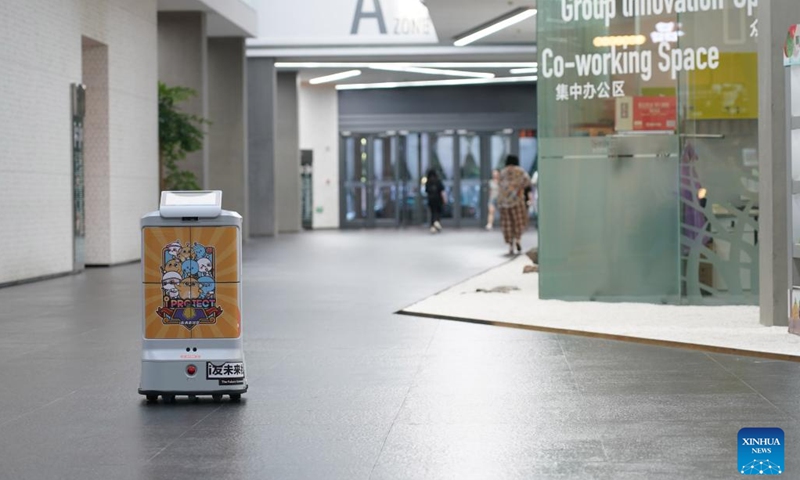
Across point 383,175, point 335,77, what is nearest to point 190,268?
point 335,77

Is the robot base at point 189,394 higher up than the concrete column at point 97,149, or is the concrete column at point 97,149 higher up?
the concrete column at point 97,149

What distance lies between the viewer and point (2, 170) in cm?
1611

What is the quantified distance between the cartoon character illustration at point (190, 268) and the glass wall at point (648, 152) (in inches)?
262

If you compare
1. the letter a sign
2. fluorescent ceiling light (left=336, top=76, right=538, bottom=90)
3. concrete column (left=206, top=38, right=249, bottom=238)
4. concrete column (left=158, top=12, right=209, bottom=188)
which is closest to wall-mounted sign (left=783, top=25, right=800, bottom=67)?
concrete column (left=158, top=12, right=209, bottom=188)

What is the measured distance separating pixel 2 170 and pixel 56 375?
8541 mm

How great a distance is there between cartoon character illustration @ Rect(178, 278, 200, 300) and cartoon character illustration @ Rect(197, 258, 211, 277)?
0.23 ft

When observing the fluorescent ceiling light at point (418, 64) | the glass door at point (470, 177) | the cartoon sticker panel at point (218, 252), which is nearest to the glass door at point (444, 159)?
the glass door at point (470, 177)

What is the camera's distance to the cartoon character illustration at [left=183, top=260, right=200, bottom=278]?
7.24 meters

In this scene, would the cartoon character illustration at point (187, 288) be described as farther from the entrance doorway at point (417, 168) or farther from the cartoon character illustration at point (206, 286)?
the entrance doorway at point (417, 168)

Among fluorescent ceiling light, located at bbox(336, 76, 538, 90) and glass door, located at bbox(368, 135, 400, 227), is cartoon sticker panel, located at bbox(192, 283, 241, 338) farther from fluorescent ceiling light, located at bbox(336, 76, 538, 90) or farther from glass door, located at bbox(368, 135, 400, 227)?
glass door, located at bbox(368, 135, 400, 227)

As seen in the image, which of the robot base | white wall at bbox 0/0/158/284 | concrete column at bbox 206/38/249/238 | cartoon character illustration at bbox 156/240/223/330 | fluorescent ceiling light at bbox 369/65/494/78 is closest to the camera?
the robot base

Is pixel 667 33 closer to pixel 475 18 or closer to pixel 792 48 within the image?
pixel 792 48

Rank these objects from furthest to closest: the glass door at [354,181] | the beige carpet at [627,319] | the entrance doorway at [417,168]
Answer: the entrance doorway at [417,168], the glass door at [354,181], the beige carpet at [627,319]

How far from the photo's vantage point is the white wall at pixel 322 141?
42.6m
